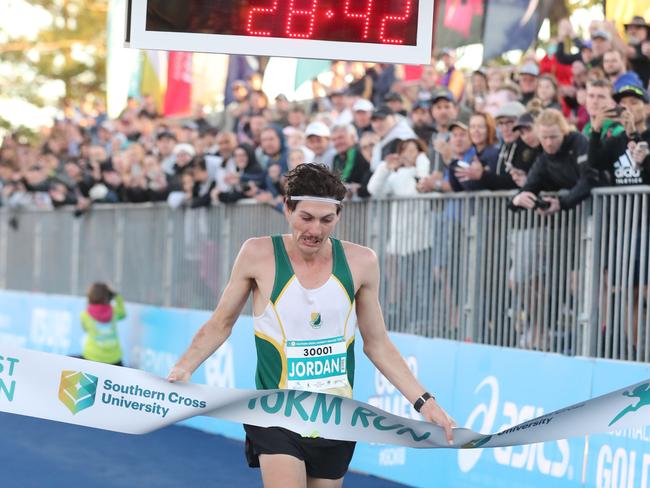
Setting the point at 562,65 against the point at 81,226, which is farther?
the point at 81,226

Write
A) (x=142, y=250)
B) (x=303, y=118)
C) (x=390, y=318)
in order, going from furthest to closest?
(x=142, y=250)
(x=303, y=118)
(x=390, y=318)

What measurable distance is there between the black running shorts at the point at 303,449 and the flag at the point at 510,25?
29.1 ft

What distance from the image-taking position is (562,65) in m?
12.4

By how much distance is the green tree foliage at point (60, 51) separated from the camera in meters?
43.5

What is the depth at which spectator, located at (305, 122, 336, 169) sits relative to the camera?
1333 centimetres

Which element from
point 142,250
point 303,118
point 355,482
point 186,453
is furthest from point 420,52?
point 142,250

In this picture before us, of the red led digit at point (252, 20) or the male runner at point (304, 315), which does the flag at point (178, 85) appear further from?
the male runner at point (304, 315)

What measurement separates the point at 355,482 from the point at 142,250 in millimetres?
7474

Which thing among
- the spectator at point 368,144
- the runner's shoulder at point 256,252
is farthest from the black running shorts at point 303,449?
the spectator at point 368,144

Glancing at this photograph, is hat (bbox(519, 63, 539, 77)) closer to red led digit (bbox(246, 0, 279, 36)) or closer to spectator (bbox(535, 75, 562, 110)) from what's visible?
spectator (bbox(535, 75, 562, 110))

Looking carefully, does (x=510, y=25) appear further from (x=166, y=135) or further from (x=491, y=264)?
(x=166, y=135)

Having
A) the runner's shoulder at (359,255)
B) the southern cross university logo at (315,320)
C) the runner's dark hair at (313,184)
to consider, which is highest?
the runner's dark hair at (313,184)

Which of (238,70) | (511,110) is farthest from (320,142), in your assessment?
(238,70)

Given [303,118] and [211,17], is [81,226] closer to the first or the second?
[303,118]
